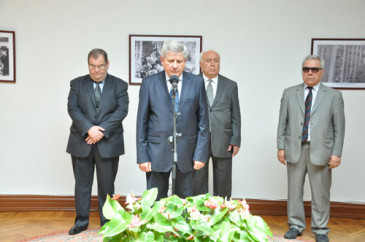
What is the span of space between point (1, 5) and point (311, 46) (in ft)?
12.0

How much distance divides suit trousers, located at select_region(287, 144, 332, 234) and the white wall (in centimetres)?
86

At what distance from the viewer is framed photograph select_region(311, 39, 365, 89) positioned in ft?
13.7

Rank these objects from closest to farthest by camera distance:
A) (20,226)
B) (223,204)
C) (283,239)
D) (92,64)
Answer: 1. (223,204)
2. (92,64)
3. (283,239)
4. (20,226)

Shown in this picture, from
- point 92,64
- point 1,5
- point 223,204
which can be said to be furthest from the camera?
point 1,5

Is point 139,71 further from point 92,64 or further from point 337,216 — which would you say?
point 337,216

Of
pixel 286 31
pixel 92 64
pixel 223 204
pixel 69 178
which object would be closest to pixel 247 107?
pixel 286 31

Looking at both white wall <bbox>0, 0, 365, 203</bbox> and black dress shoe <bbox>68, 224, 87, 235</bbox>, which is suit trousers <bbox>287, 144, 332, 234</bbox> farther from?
black dress shoe <bbox>68, 224, 87, 235</bbox>

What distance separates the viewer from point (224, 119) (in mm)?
3525

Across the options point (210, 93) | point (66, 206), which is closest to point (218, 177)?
point (210, 93)

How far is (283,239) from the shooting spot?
3.49m

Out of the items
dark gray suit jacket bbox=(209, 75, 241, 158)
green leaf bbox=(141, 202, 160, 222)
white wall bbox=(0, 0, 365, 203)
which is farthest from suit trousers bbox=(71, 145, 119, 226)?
green leaf bbox=(141, 202, 160, 222)

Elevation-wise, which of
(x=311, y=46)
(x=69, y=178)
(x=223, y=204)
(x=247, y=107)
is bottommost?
(x=69, y=178)

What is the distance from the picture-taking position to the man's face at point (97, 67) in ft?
10.7

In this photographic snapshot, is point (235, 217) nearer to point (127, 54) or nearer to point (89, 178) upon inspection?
point (89, 178)
